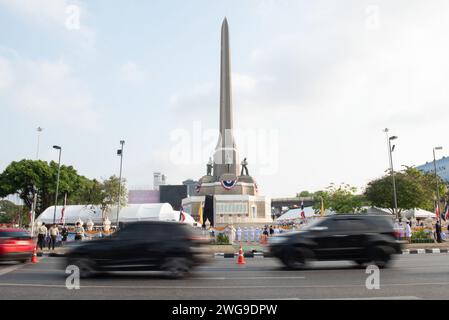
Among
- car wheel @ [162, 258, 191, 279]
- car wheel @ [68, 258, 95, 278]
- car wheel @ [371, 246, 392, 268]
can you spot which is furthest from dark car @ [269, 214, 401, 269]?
car wheel @ [68, 258, 95, 278]

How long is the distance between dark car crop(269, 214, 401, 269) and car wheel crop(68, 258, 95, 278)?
16.8 ft

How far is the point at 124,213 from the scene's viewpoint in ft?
178

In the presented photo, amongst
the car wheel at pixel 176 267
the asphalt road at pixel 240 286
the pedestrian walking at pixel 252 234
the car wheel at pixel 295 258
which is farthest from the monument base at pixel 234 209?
the car wheel at pixel 176 267

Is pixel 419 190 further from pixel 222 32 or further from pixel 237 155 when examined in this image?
pixel 222 32

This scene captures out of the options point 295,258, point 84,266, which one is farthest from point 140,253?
point 295,258

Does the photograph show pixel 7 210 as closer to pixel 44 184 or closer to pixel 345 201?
pixel 44 184

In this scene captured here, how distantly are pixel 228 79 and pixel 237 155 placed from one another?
41.0 ft

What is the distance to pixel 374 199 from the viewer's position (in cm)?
5675

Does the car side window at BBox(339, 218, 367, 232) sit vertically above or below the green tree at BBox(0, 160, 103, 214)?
below

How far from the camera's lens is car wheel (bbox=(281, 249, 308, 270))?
38.8ft

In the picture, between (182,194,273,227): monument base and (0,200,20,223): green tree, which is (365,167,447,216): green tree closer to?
(182,194,273,227): monument base

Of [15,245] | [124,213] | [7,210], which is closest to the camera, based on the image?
[15,245]

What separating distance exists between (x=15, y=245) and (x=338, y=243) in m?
11.2
